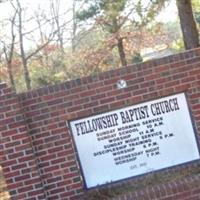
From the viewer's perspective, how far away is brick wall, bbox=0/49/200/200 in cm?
674

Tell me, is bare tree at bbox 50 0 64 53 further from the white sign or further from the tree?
the white sign

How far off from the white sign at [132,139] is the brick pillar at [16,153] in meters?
0.61

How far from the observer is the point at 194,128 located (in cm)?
718

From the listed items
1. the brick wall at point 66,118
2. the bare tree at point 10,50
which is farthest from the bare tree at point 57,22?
the brick wall at point 66,118

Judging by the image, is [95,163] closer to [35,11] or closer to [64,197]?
[64,197]

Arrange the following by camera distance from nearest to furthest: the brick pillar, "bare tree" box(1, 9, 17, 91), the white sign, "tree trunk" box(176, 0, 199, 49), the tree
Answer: the brick pillar < the white sign < "tree trunk" box(176, 0, 199, 49) < the tree < "bare tree" box(1, 9, 17, 91)

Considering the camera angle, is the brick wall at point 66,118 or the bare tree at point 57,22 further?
the bare tree at point 57,22

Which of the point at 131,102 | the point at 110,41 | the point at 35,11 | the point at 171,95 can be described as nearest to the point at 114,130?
the point at 131,102

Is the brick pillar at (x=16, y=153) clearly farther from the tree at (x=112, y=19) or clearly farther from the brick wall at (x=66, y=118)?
the tree at (x=112, y=19)

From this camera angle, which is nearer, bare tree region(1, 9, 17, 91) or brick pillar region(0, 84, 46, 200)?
brick pillar region(0, 84, 46, 200)

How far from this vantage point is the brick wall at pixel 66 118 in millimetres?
6738

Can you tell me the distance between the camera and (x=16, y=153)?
6.73 meters

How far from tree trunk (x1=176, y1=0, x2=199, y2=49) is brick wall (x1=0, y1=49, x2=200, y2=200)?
7.90m

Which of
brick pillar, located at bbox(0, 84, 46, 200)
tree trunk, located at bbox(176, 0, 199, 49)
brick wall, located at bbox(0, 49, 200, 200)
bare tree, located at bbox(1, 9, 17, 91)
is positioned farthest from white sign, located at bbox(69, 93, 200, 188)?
bare tree, located at bbox(1, 9, 17, 91)
